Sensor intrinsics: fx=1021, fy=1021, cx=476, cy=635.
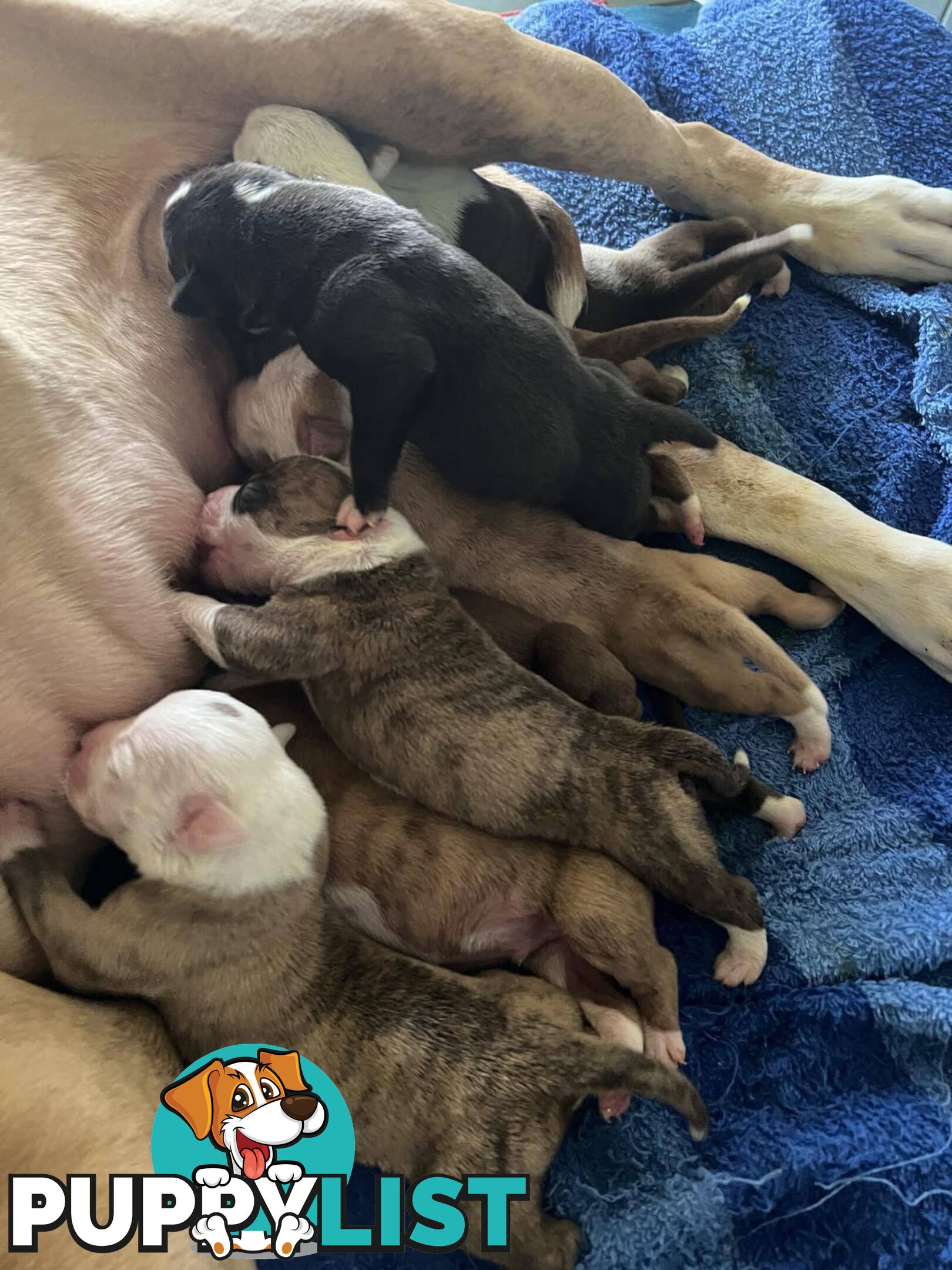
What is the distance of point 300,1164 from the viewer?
1.28 metres

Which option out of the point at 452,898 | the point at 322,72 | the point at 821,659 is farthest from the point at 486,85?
the point at 452,898

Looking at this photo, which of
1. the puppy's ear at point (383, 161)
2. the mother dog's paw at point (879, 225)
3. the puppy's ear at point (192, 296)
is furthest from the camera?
the mother dog's paw at point (879, 225)

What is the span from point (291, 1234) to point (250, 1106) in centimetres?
16

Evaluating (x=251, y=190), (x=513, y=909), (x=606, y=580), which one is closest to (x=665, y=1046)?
(x=513, y=909)

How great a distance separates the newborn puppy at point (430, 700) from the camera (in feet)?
4.91

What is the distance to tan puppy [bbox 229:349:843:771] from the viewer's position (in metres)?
1.68

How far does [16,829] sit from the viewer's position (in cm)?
147

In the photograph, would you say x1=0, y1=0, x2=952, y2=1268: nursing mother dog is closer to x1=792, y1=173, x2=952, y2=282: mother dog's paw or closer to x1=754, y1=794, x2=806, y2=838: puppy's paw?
x1=792, y1=173, x2=952, y2=282: mother dog's paw

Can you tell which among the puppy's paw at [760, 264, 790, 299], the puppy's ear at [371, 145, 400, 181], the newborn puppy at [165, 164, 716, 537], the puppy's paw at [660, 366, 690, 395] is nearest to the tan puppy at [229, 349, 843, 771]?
the newborn puppy at [165, 164, 716, 537]

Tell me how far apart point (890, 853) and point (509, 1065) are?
752mm

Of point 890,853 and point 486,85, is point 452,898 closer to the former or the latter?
point 890,853

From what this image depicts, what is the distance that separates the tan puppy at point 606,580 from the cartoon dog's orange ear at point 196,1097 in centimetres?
89

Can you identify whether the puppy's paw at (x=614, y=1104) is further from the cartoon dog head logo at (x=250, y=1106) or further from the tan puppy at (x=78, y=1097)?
the tan puppy at (x=78, y=1097)

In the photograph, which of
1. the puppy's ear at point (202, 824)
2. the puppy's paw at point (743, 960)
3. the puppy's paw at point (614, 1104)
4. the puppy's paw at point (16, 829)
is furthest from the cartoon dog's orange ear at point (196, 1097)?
the puppy's paw at point (743, 960)
